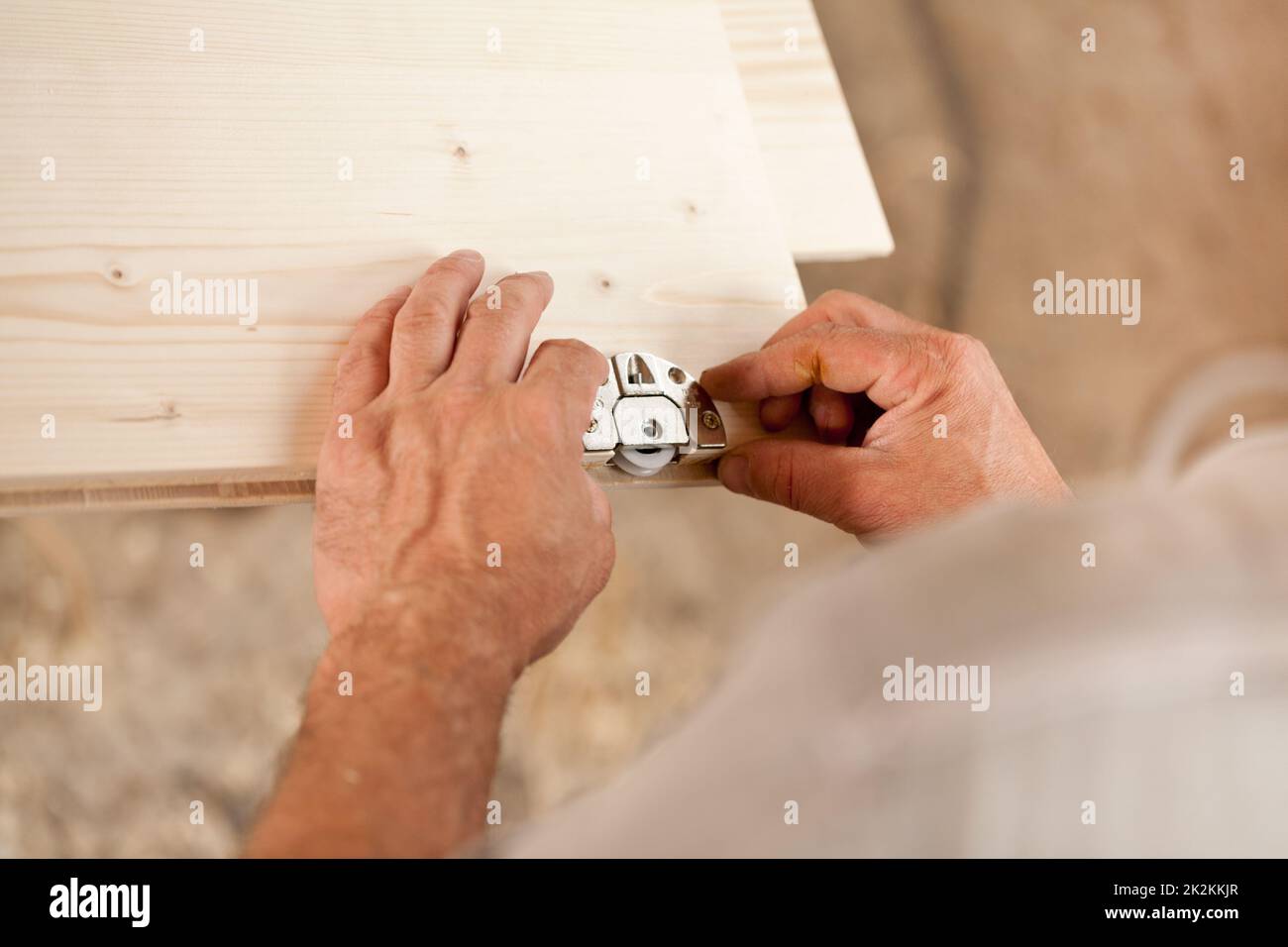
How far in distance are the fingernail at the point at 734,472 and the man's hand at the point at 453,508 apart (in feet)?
0.36

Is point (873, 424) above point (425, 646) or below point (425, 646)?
above

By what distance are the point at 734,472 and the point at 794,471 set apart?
0.04m

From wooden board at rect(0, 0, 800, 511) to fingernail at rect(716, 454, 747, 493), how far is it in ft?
0.05

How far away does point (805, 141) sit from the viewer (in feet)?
2.84

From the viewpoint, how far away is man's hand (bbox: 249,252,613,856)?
0.57 metres

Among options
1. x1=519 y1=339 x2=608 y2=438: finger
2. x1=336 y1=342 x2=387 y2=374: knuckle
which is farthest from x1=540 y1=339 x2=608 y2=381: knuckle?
x1=336 y1=342 x2=387 y2=374: knuckle

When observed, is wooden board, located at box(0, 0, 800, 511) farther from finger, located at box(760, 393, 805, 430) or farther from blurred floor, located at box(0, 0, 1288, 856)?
blurred floor, located at box(0, 0, 1288, 856)

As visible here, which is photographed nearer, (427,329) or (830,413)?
(427,329)

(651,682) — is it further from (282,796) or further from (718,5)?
(282,796)

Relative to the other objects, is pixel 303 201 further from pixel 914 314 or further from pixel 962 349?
pixel 914 314

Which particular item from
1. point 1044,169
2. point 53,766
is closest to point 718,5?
point 53,766

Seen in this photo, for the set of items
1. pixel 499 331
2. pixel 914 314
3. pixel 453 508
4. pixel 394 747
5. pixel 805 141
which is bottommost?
pixel 394 747

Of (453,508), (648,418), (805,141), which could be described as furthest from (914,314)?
(453,508)

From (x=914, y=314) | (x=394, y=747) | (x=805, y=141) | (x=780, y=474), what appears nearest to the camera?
(x=394, y=747)
